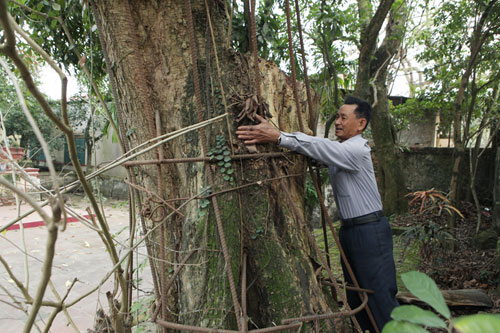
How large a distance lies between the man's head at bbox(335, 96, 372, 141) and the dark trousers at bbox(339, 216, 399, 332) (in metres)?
0.60

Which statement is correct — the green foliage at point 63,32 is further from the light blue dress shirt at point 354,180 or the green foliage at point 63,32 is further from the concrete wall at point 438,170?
the concrete wall at point 438,170

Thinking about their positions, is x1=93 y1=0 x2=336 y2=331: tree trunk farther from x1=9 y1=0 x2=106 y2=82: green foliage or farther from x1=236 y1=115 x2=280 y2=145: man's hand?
x1=9 y1=0 x2=106 y2=82: green foliage

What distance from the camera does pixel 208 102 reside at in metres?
1.71

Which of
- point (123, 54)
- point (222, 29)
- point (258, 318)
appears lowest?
point (258, 318)

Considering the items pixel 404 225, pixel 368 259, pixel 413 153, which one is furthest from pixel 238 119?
pixel 413 153

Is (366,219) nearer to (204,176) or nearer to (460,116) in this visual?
(204,176)

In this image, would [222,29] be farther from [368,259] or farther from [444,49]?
[444,49]

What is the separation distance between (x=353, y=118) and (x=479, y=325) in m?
2.00

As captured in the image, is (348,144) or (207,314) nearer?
(207,314)

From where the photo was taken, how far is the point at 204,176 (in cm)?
169

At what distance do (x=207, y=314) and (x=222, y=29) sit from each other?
4.73 ft

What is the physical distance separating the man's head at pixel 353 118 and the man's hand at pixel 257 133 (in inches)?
32.7

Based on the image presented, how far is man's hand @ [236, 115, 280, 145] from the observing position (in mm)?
1644

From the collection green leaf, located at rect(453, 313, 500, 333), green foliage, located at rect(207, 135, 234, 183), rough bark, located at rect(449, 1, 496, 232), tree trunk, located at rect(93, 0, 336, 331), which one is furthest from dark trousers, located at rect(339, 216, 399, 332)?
rough bark, located at rect(449, 1, 496, 232)
